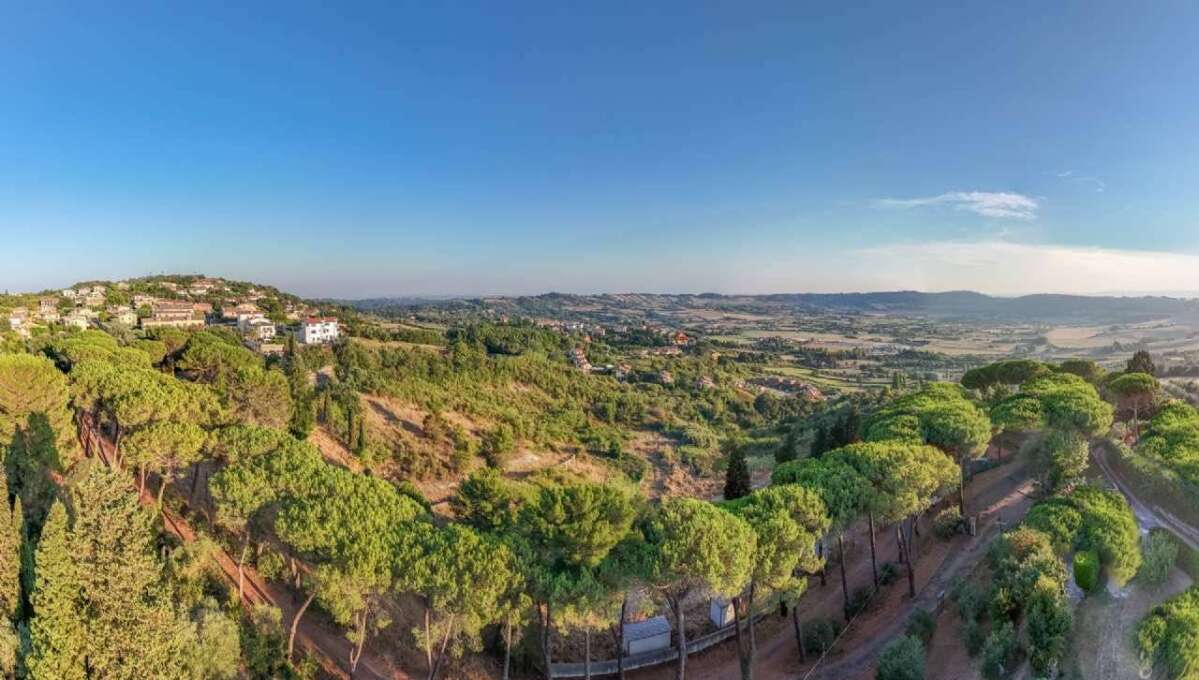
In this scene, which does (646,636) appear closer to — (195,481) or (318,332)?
(195,481)

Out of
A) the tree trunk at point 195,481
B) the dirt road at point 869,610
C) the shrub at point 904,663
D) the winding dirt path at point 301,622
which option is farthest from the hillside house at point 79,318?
A: the shrub at point 904,663

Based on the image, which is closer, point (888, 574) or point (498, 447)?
point (888, 574)

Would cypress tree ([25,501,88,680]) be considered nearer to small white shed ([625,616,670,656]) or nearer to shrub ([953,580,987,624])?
small white shed ([625,616,670,656])

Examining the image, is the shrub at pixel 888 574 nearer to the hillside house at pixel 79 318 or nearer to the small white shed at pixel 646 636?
the small white shed at pixel 646 636

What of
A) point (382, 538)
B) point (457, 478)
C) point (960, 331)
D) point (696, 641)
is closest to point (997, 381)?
point (696, 641)

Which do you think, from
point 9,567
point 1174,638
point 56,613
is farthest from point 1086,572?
point 9,567

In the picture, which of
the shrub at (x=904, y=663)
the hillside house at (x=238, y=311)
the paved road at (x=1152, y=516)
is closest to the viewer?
the shrub at (x=904, y=663)
